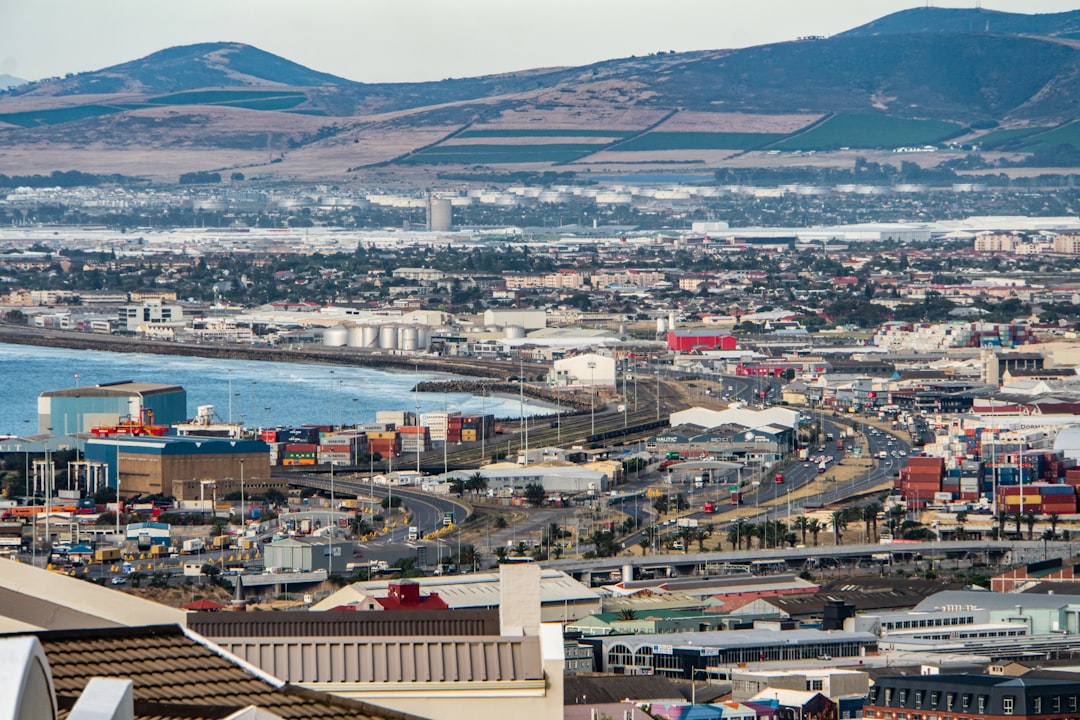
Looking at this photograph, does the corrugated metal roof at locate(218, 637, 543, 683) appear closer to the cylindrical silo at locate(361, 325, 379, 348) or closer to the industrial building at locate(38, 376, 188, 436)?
the industrial building at locate(38, 376, 188, 436)

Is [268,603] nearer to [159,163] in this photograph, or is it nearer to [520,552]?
[520,552]

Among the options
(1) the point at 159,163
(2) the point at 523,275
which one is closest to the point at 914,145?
(1) the point at 159,163

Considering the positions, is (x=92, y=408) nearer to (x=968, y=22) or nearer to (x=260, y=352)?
(x=260, y=352)

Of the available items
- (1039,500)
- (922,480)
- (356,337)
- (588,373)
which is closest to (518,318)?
(356,337)

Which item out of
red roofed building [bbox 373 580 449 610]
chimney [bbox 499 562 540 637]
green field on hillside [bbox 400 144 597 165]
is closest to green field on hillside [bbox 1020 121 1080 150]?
green field on hillside [bbox 400 144 597 165]

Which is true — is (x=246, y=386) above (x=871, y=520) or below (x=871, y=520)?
below

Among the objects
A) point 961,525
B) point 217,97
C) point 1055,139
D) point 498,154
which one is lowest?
point 961,525

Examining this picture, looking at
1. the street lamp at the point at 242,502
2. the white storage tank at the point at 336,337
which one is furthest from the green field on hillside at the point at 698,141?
the street lamp at the point at 242,502
